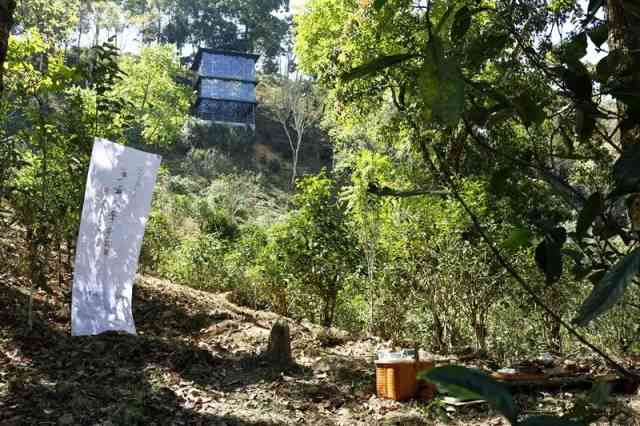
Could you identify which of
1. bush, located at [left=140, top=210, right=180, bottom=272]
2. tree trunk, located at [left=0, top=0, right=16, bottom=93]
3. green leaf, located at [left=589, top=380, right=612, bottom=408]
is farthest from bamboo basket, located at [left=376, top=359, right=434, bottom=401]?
bush, located at [left=140, top=210, right=180, bottom=272]

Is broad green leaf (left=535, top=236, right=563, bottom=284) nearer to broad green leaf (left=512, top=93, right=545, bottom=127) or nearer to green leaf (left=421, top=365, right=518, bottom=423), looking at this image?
broad green leaf (left=512, top=93, right=545, bottom=127)

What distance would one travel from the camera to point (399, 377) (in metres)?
3.78

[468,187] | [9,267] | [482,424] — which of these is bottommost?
[482,424]

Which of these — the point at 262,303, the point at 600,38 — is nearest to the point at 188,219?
the point at 262,303

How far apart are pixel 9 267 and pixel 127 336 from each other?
1.91 meters

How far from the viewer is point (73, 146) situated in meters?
5.73

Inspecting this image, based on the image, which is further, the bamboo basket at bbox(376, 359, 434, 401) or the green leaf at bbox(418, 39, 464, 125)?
the bamboo basket at bbox(376, 359, 434, 401)

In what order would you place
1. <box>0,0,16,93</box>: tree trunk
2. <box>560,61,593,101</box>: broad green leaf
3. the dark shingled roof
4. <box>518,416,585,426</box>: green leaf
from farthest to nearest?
the dark shingled roof, <box>0,0,16,93</box>: tree trunk, <box>560,61,593,101</box>: broad green leaf, <box>518,416,585,426</box>: green leaf

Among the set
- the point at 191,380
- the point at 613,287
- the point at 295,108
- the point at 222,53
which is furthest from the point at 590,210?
the point at 222,53

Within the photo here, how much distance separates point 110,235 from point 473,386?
15.6ft

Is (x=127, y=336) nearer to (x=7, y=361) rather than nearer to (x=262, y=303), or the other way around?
(x=7, y=361)

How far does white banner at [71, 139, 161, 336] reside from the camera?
4.68 meters

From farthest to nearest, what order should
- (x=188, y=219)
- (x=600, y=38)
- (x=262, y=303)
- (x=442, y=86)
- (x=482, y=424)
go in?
(x=188, y=219), (x=262, y=303), (x=482, y=424), (x=600, y=38), (x=442, y=86)

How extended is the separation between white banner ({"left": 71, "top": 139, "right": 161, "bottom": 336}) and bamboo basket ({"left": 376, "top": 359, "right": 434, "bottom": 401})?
7.18 ft
